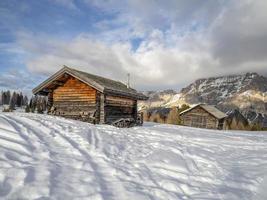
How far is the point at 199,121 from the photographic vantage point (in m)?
49.4

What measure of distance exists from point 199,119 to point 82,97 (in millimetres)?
32294

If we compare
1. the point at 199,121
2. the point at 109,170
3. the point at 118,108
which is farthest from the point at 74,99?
the point at 199,121

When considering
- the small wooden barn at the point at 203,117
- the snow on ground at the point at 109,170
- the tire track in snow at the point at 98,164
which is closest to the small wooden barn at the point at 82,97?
the tire track in snow at the point at 98,164

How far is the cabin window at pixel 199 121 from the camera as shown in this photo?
48.9 metres

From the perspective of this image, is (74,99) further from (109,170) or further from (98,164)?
(109,170)

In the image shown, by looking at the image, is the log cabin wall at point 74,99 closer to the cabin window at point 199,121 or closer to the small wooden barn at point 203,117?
the small wooden barn at point 203,117

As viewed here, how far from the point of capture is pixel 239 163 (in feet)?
32.0

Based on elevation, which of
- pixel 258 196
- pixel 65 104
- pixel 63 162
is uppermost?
pixel 65 104

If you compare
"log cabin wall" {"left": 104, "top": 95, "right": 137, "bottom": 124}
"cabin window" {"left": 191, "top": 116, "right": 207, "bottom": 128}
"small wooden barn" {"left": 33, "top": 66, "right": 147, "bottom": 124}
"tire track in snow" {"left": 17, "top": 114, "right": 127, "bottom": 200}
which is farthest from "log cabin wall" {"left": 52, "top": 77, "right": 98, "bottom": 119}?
"cabin window" {"left": 191, "top": 116, "right": 207, "bottom": 128}

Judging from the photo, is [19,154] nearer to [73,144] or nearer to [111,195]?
[73,144]

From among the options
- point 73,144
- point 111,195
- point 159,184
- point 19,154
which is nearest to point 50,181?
point 111,195

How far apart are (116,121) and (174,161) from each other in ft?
41.9

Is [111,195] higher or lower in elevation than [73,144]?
lower

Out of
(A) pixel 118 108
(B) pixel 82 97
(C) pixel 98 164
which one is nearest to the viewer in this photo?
(C) pixel 98 164
